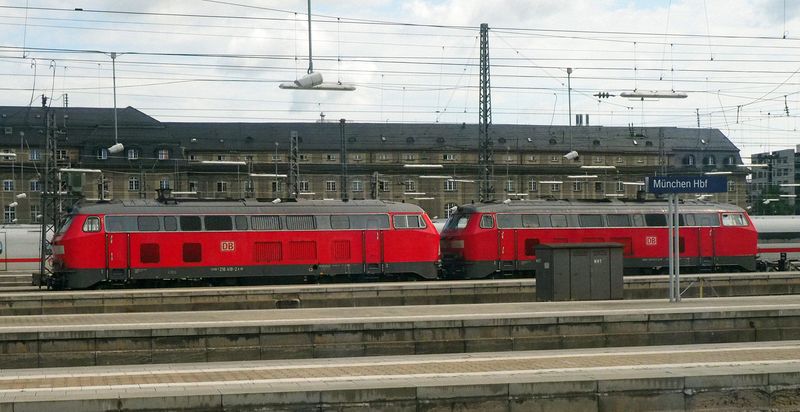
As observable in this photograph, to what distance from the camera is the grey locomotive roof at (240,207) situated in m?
38.9

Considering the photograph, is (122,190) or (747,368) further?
(122,190)

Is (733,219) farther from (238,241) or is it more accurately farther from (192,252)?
(192,252)

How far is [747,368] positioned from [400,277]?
25.8 m

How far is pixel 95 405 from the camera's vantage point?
14.5 m

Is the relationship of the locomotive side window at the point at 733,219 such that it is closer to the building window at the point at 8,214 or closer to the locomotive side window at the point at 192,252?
the locomotive side window at the point at 192,252

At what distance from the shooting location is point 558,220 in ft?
145

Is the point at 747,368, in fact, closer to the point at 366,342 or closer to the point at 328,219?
the point at 366,342

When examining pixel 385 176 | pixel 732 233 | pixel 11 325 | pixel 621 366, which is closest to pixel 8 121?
pixel 385 176

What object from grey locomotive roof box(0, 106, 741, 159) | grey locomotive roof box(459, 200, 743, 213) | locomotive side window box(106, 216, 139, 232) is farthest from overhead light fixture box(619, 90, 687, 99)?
grey locomotive roof box(0, 106, 741, 159)

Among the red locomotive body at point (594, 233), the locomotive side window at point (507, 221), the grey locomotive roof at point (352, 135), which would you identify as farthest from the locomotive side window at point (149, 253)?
the grey locomotive roof at point (352, 135)

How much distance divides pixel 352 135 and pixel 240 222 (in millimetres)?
78928

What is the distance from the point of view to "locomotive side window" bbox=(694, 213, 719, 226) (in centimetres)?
4609

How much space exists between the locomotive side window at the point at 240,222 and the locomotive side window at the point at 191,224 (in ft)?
4.43

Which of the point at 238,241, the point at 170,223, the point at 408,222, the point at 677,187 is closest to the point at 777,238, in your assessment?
the point at 408,222
